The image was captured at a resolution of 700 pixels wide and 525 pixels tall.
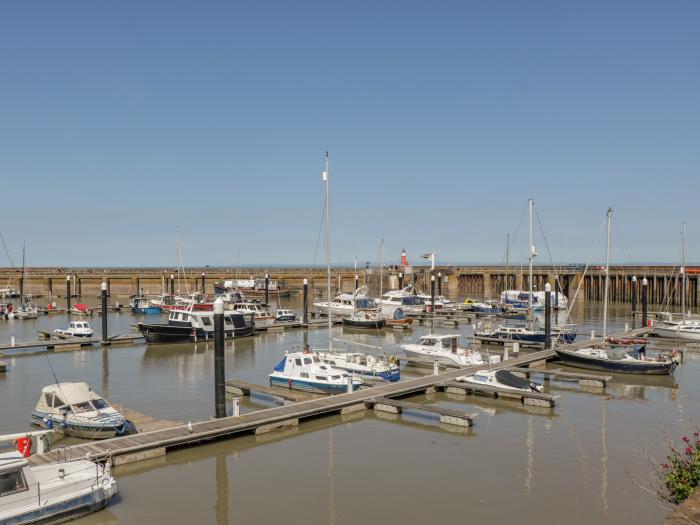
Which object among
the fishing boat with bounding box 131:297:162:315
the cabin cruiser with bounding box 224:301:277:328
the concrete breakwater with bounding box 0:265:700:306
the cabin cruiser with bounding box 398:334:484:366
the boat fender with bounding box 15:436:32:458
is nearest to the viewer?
the boat fender with bounding box 15:436:32:458

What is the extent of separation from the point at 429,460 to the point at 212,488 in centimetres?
717

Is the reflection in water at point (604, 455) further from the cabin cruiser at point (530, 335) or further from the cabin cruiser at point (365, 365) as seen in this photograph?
the cabin cruiser at point (530, 335)

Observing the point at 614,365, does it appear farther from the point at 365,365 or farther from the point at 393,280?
the point at 393,280

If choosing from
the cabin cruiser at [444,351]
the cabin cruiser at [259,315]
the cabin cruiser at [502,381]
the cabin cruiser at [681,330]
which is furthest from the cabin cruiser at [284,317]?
the cabin cruiser at [502,381]

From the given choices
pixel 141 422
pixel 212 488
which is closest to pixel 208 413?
pixel 141 422

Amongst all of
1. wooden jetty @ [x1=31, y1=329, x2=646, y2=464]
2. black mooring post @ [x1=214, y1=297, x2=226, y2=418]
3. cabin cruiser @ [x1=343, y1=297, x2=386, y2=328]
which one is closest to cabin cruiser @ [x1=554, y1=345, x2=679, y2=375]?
wooden jetty @ [x1=31, y1=329, x2=646, y2=464]

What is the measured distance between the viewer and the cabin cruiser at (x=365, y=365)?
31.7 m

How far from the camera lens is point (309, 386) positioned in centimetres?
2936

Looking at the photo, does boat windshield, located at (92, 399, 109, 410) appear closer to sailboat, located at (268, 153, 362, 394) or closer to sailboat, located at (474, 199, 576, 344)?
sailboat, located at (268, 153, 362, 394)

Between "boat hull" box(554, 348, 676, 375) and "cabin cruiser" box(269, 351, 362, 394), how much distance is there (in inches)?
619

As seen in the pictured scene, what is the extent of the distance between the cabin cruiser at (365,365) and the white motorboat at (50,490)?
16.9 m

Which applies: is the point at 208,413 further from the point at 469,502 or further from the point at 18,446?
the point at 469,502

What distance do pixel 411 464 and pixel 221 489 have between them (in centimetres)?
617

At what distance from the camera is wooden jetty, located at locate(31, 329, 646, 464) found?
1866cm
